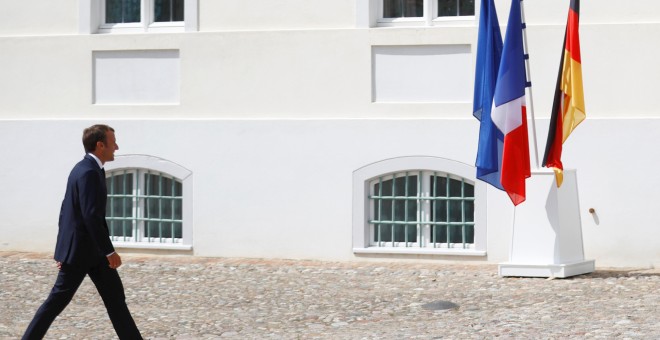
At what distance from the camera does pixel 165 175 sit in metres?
14.1

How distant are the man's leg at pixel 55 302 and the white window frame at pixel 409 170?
5340mm

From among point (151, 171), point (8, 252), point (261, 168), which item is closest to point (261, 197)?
point (261, 168)

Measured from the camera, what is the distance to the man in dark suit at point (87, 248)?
27.1 feet

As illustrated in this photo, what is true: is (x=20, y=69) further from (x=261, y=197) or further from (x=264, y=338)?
(x=264, y=338)

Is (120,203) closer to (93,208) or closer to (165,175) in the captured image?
(165,175)

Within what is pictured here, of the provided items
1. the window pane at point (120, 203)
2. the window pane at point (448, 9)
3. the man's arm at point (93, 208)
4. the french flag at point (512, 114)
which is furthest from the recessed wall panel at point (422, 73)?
the man's arm at point (93, 208)

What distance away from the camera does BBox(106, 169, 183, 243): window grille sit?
14133 mm

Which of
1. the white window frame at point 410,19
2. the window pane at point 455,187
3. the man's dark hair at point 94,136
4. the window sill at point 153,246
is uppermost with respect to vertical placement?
the white window frame at point 410,19

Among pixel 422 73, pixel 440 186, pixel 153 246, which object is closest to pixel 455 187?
pixel 440 186

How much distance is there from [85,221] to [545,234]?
514 centimetres

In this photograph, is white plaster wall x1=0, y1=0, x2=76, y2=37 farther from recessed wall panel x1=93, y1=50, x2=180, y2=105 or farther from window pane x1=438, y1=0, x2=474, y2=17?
window pane x1=438, y1=0, x2=474, y2=17

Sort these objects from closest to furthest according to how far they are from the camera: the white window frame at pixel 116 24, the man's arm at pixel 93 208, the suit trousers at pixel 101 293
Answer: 1. the man's arm at pixel 93 208
2. the suit trousers at pixel 101 293
3. the white window frame at pixel 116 24

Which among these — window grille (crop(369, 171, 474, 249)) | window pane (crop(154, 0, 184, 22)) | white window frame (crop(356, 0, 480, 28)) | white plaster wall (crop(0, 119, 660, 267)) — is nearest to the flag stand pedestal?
white plaster wall (crop(0, 119, 660, 267))

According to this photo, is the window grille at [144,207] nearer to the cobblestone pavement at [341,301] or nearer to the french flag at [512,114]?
the cobblestone pavement at [341,301]
